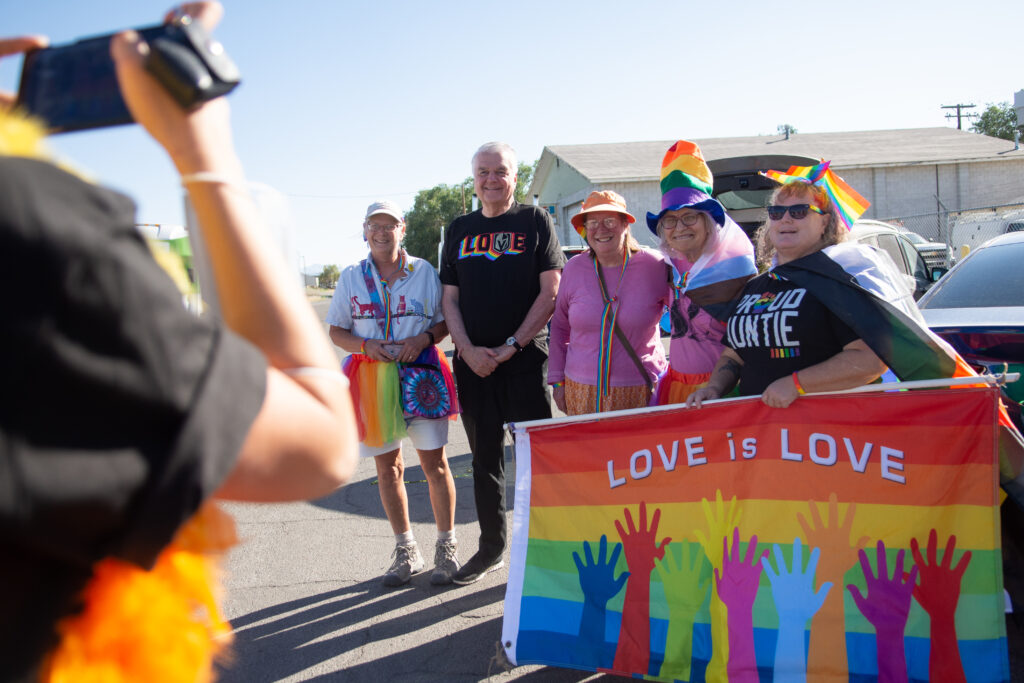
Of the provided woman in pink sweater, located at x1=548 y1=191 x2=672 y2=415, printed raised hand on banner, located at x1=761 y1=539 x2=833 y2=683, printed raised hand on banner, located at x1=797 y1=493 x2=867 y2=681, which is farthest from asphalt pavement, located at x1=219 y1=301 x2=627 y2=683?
woman in pink sweater, located at x1=548 y1=191 x2=672 y2=415

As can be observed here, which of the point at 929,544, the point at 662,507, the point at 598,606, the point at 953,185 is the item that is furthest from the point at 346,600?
the point at 953,185

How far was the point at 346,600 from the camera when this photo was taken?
13.2ft

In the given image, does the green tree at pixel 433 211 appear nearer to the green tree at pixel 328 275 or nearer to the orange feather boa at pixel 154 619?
the orange feather boa at pixel 154 619

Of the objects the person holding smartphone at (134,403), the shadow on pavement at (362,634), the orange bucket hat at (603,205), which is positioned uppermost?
the orange bucket hat at (603,205)

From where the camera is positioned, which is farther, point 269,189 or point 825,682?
point 825,682

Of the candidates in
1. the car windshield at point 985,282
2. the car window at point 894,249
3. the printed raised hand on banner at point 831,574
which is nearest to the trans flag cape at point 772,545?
the printed raised hand on banner at point 831,574

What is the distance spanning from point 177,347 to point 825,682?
2.74m

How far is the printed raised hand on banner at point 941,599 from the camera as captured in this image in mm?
2555

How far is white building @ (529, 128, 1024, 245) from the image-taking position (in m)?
26.2

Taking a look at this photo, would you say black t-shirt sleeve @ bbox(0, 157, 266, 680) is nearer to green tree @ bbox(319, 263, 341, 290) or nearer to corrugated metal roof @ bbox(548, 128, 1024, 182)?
corrugated metal roof @ bbox(548, 128, 1024, 182)

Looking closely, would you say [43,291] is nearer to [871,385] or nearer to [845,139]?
[871,385]

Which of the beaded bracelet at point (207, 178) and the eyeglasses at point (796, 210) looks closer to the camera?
the beaded bracelet at point (207, 178)

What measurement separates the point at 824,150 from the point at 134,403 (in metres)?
31.5

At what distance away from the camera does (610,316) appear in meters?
3.91
